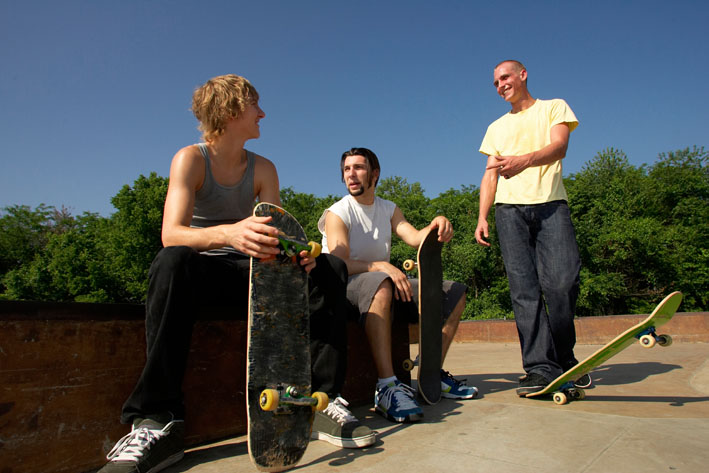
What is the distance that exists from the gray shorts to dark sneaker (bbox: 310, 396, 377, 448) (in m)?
0.67

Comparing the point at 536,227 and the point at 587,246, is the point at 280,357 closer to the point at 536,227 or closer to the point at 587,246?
the point at 536,227

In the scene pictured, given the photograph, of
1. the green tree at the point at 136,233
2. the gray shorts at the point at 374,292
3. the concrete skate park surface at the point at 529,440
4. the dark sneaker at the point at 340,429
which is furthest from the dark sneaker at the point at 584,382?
the green tree at the point at 136,233

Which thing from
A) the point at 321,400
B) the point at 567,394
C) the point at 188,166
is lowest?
the point at 567,394

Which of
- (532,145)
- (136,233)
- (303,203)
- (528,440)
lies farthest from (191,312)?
(303,203)

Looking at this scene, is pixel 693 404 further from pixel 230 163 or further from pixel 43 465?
pixel 43 465

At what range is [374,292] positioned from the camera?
268cm

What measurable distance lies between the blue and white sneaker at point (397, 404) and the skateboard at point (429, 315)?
1.01ft

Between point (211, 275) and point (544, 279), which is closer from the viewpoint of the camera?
point (211, 275)

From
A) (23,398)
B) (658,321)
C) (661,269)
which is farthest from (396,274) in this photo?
(661,269)

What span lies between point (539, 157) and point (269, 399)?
93.5 inches

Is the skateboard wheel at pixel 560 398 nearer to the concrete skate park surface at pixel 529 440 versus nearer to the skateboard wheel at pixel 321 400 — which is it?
the concrete skate park surface at pixel 529 440

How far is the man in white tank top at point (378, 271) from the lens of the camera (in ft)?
8.46

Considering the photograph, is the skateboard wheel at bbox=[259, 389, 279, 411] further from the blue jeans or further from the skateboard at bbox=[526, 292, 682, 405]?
the blue jeans

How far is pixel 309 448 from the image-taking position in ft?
6.70
